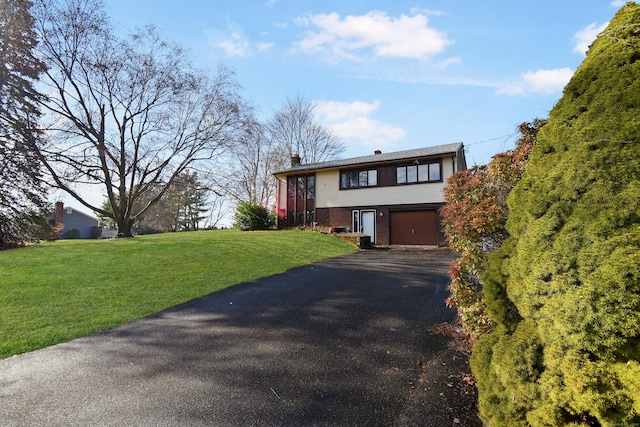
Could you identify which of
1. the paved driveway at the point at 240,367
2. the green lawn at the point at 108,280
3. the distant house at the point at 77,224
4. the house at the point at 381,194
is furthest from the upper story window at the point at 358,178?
the distant house at the point at 77,224

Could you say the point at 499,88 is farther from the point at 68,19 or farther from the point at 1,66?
the point at 68,19

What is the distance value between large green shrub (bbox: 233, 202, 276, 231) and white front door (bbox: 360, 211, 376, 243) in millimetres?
6902

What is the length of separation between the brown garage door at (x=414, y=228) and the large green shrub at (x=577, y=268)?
594 inches

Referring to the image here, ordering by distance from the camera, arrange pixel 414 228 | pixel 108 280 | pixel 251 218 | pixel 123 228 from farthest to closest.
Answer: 1. pixel 251 218
2. pixel 123 228
3. pixel 414 228
4. pixel 108 280

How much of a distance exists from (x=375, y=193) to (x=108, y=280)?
1447cm

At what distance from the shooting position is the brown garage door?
55.3 feet

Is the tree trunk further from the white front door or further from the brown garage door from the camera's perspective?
the brown garage door

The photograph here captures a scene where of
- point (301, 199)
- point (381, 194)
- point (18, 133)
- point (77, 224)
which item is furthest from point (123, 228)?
point (77, 224)

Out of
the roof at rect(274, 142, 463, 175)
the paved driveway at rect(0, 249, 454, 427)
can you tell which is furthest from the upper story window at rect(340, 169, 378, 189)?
the paved driveway at rect(0, 249, 454, 427)

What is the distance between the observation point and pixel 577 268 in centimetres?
173

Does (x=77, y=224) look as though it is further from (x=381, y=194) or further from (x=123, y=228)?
(x=381, y=194)

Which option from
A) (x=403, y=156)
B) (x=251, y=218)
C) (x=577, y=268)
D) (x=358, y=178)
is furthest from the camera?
(x=251, y=218)

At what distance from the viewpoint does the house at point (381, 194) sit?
55.4 ft

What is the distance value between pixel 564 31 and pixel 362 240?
12384 mm
